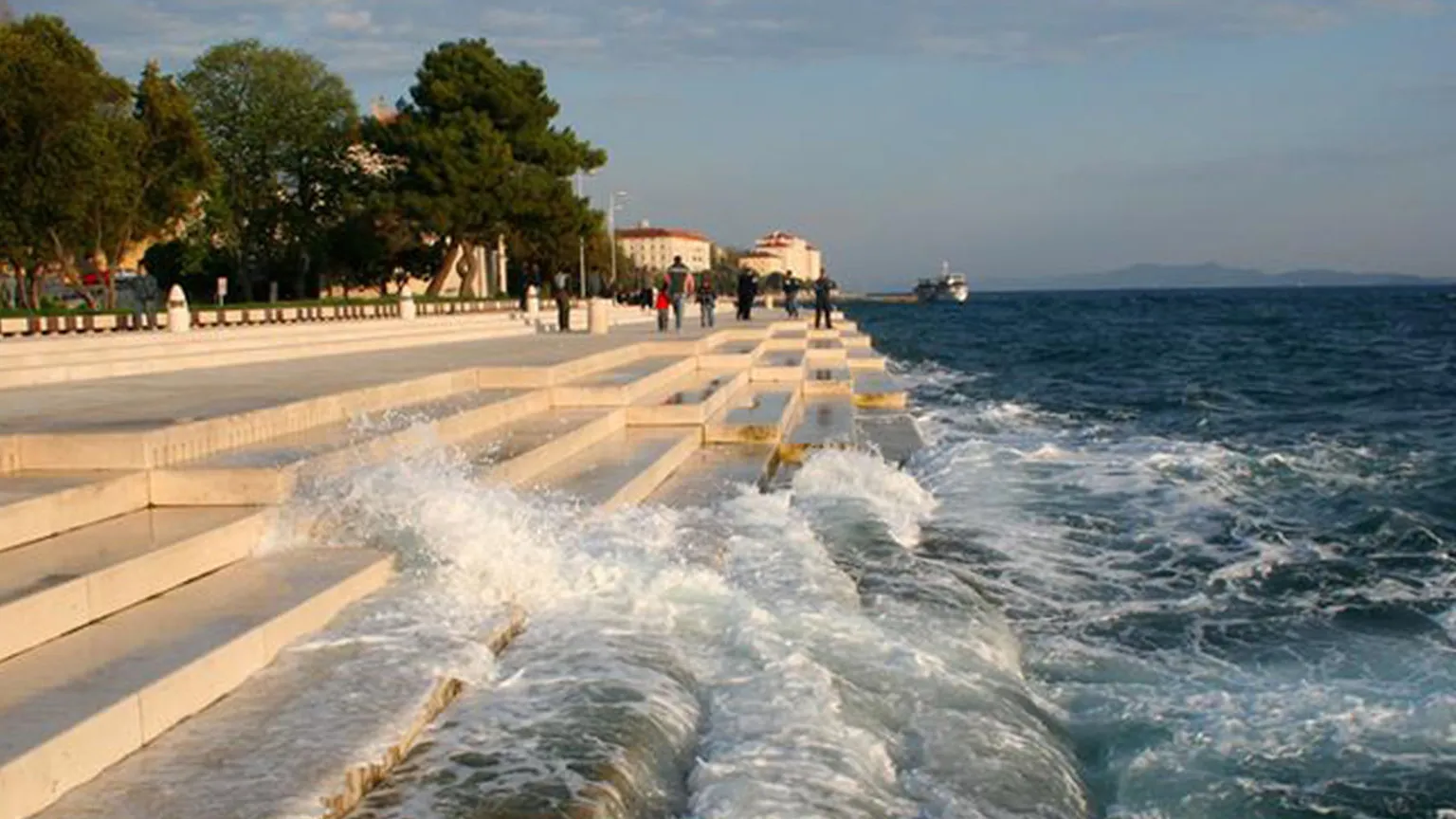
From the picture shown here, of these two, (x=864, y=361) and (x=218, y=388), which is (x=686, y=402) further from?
(x=864, y=361)

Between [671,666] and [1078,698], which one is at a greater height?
[671,666]

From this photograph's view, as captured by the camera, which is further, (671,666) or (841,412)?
(841,412)

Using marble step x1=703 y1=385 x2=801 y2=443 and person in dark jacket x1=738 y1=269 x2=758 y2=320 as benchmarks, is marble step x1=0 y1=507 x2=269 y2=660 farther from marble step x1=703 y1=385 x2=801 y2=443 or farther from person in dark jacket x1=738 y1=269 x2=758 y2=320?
person in dark jacket x1=738 y1=269 x2=758 y2=320

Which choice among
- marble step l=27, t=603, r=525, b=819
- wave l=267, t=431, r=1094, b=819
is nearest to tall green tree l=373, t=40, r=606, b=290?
wave l=267, t=431, r=1094, b=819

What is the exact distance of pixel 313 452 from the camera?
7.42 metres

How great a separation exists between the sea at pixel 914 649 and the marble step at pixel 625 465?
1.55ft

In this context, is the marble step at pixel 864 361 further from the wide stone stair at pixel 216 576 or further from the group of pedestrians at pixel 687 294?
the wide stone stair at pixel 216 576

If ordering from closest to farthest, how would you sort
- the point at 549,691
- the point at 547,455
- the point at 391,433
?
1. the point at 549,691
2. the point at 391,433
3. the point at 547,455

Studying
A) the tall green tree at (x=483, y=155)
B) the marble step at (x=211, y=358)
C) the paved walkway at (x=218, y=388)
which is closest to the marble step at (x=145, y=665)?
the paved walkway at (x=218, y=388)

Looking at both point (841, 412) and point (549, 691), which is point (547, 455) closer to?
point (549, 691)

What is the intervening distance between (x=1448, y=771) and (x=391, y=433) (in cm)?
614

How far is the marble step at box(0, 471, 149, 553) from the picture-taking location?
5500 mm

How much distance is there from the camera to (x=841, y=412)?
50.2 ft

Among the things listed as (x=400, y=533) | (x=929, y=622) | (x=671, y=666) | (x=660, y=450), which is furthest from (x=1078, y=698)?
(x=660, y=450)
